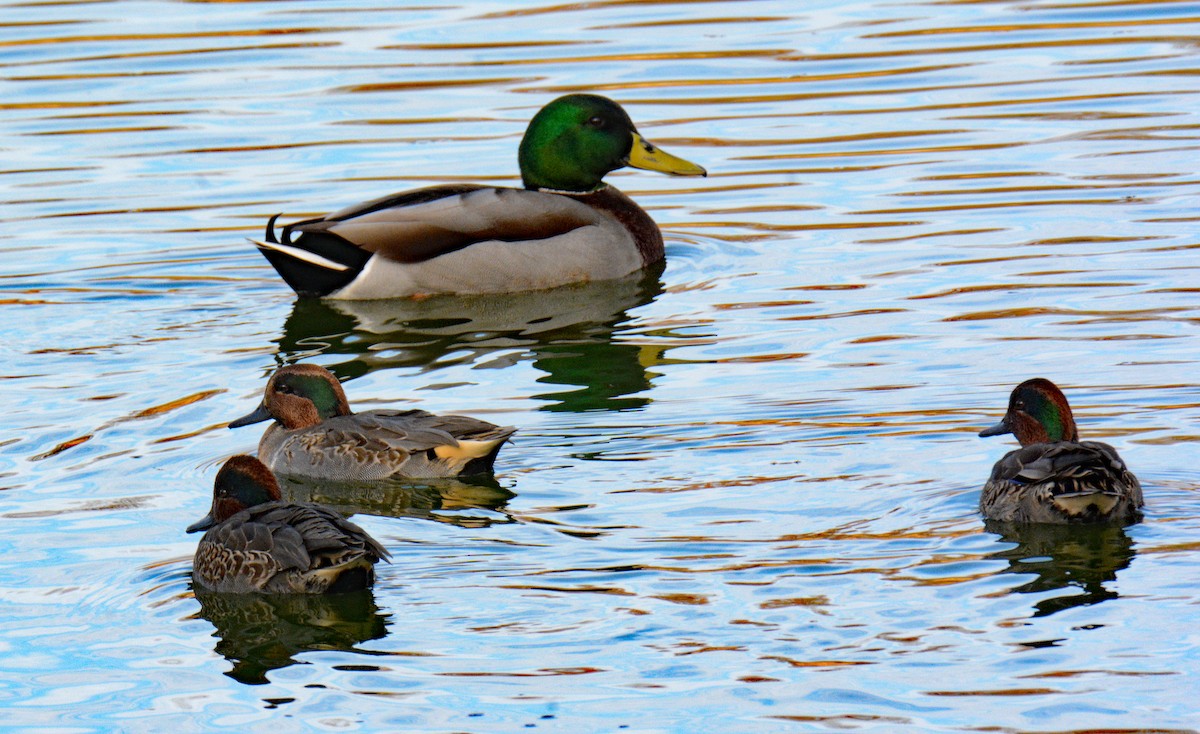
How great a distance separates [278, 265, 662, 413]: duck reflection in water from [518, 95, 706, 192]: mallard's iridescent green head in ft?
3.72

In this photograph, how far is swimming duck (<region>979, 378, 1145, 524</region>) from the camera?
320 inches

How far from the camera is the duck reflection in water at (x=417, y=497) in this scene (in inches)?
354

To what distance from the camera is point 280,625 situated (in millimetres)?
7934

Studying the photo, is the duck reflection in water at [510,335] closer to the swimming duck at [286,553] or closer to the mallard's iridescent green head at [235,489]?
the mallard's iridescent green head at [235,489]

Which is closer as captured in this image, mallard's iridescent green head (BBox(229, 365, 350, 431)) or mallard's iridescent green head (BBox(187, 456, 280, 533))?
mallard's iridescent green head (BBox(187, 456, 280, 533))

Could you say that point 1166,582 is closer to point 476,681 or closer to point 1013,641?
point 1013,641

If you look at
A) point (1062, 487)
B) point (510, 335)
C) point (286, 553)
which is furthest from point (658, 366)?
point (286, 553)

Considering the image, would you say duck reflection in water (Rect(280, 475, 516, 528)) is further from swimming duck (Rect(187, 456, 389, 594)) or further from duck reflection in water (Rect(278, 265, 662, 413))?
duck reflection in water (Rect(278, 265, 662, 413))

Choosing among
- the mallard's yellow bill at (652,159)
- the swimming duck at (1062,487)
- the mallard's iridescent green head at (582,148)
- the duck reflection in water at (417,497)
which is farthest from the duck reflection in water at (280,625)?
the mallard's yellow bill at (652,159)

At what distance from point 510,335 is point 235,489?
4136 mm

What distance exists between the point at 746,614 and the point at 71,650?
7.79 feet

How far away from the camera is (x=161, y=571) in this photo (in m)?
8.45

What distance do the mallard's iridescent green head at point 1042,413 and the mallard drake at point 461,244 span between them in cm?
536

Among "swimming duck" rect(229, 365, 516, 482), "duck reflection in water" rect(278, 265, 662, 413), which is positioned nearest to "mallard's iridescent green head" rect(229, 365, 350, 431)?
"swimming duck" rect(229, 365, 516, 482)
